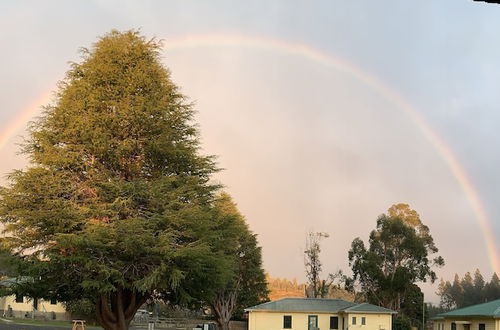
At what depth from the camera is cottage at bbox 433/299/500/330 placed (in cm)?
4524

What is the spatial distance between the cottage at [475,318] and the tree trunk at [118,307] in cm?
2833

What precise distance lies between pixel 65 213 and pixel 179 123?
8.00m

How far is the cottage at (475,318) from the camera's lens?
45241 millimetres

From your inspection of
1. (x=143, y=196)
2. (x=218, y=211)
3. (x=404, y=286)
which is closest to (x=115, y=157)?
(x=143, y=196)

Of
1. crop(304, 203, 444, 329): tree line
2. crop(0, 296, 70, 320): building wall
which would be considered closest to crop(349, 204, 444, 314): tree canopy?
crop(304, 203, 444, 329): tree line

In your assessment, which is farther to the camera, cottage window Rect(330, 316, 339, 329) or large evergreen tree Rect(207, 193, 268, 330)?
large evergreen tree Rect(207, 193, 268, 330)

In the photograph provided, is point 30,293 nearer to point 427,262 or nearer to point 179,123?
point 179,123

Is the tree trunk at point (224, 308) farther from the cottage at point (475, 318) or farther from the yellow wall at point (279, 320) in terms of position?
the cottage at point (475, 318)

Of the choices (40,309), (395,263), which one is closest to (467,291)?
(395,263)

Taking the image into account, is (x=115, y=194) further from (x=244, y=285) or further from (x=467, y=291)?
(x=467, y=291)

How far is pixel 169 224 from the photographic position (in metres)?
29.5

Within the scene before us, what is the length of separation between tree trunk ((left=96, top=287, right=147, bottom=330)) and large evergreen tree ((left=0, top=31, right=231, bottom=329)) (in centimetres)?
6

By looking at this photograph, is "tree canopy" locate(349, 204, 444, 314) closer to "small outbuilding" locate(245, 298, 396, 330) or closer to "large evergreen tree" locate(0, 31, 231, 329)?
"small outbuilding" locate(245, 298, 396, 330)

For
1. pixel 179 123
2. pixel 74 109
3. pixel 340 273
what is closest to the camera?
pixel 74 109
